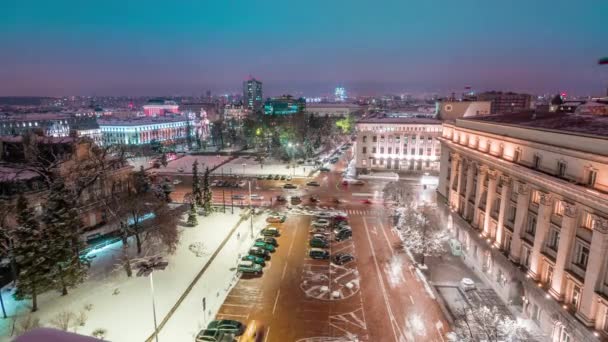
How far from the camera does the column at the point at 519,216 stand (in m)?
30.0

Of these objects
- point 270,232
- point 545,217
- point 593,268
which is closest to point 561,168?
point 545,217

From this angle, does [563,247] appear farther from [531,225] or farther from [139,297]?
[139,297]

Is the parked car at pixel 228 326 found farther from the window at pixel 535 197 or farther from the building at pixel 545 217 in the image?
the window at pixel 535 197

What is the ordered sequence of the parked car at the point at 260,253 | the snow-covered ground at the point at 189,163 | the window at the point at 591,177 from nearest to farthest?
the window at the point at 591,177, the parked car at the point at 260,253, the snow-covered ground at the point at 189,163

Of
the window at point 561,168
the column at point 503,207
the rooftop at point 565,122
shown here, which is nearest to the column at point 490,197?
the column at point 503,207

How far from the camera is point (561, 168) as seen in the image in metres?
26.6

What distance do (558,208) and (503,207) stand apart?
23.6ft

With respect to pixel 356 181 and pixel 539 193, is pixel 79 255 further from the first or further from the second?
pixel 356 181

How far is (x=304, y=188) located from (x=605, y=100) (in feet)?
159

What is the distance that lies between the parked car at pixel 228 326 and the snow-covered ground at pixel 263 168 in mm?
56676

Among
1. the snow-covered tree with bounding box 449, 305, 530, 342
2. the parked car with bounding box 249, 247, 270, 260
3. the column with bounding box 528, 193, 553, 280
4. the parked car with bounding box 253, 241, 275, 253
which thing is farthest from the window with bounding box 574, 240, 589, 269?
the parked car with bounding box 253, 241, 275, 253

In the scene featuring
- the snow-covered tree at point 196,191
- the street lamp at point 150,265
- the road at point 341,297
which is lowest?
the road at point 341,297

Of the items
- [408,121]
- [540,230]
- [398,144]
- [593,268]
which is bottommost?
[593,268]

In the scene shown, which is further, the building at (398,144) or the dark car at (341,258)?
the building at (398,144)
